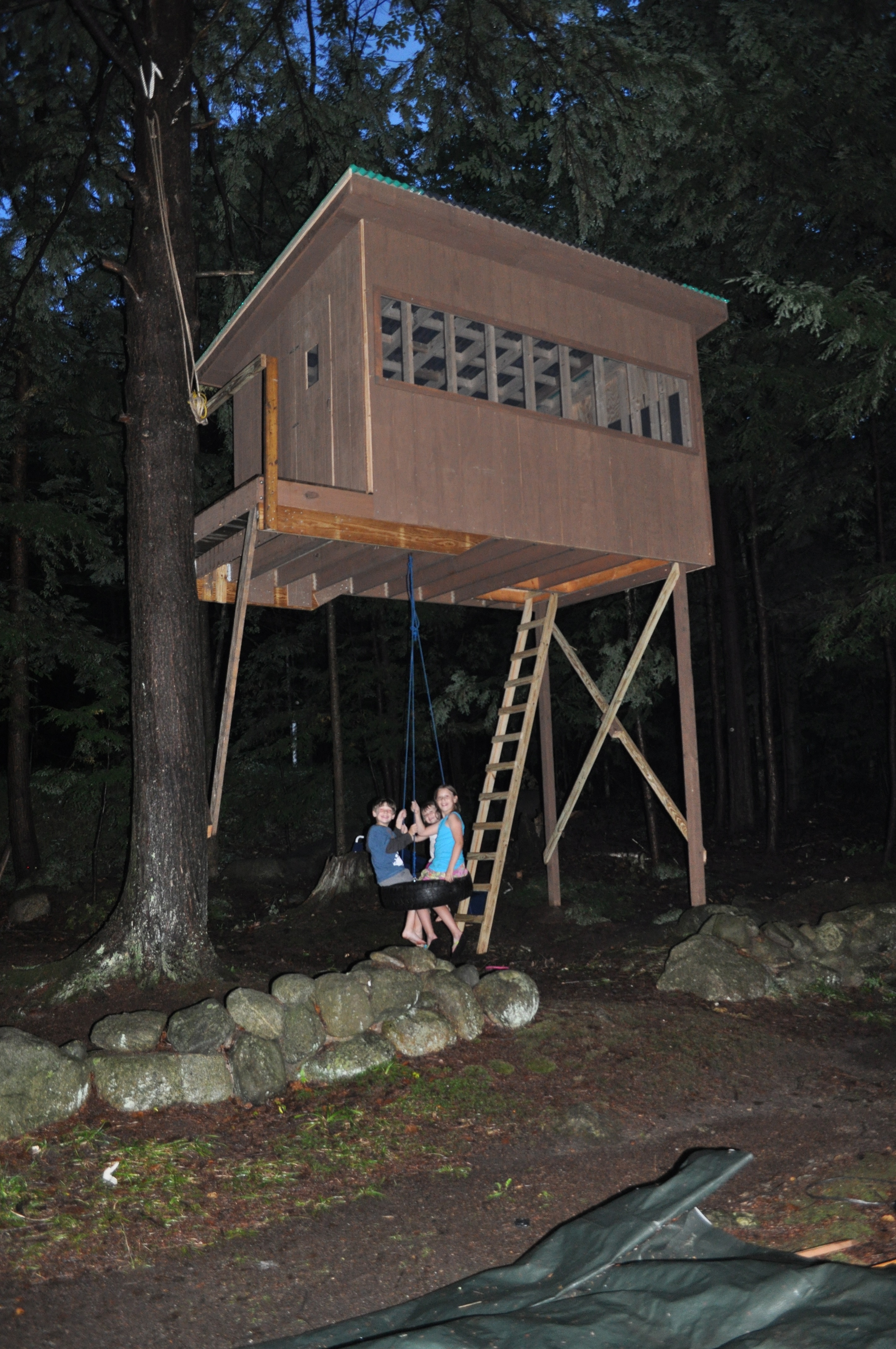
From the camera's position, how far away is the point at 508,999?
6.85 meters

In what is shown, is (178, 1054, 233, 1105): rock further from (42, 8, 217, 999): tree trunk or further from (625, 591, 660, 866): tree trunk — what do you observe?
(625, 591, 660, 866): tree trunk

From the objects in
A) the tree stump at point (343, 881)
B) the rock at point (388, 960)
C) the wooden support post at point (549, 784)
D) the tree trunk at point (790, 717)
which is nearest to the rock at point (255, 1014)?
the rock at point (388, 960)

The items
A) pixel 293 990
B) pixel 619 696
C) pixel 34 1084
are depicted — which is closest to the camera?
A: pixel 34 1084

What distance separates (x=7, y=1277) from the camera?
3832 mm

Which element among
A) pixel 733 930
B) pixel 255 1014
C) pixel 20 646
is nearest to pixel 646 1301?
pixel 255 1014

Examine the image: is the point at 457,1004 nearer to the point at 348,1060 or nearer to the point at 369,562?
the point at 348,1060

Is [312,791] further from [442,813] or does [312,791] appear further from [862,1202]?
[862,1202]

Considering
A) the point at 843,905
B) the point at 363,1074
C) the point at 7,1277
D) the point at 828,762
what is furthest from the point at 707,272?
the point at 828,762

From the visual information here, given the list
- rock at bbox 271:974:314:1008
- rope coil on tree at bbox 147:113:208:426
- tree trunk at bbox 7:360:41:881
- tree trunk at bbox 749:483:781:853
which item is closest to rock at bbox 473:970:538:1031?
rock at bbox 271:974:314:1008

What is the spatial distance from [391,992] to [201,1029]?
1.28 m

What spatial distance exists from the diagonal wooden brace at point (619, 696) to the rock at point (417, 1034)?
14.0 ft

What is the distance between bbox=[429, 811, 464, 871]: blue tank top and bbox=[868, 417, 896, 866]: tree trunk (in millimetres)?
7052

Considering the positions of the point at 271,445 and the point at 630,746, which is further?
the point at 630,746

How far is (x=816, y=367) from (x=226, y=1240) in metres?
11.6
